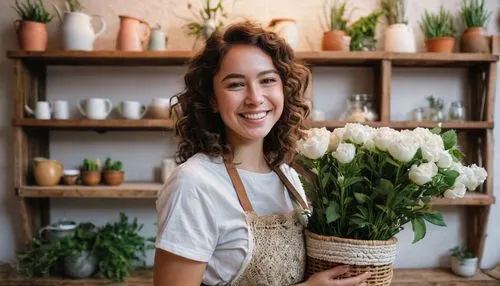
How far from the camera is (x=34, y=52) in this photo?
2.31m

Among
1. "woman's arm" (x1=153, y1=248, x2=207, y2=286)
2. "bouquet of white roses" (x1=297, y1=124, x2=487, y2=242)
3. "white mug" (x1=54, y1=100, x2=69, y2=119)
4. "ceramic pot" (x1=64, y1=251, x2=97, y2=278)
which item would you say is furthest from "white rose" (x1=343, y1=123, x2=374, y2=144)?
"white mug" (x1=54, y1=100, x2=69, y2=119)

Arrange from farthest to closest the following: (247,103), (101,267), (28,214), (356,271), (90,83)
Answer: (90,83) < (28,214) < (101,267) < (247,103) < (356,271)

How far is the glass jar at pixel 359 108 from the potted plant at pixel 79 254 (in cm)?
164

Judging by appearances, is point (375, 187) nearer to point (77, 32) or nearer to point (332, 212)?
point (332, 212)

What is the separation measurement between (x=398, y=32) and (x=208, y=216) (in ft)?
6.45

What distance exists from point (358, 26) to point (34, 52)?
188 centimetres

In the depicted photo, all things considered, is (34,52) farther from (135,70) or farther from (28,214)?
(28,214)

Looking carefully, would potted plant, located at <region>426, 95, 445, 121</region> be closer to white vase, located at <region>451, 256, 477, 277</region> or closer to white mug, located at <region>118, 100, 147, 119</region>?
white vase, located at <region>451, 256, 477, 277</region>

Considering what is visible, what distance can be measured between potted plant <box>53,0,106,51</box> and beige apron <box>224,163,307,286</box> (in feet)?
5.74

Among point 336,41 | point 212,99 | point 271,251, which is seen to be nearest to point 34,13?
point 336,41

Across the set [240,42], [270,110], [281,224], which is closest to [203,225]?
[281,224]

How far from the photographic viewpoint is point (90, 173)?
7.95 ft

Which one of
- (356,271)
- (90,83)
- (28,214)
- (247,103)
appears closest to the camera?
(356,271)

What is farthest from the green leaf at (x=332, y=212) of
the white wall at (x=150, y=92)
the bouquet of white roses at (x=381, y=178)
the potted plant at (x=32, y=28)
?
the potted plant at (x=32, y=28)
